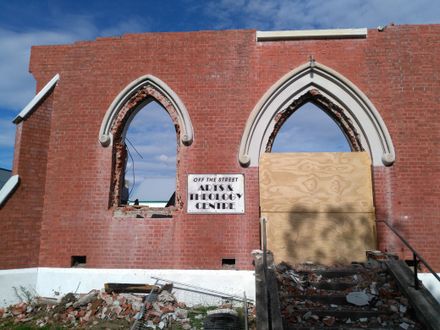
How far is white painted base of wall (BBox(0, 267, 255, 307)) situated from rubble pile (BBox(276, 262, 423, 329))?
1.17 meters

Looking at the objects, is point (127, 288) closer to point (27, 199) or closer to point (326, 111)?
point (27, 199)

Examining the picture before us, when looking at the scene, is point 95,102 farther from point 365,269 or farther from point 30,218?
point 365,269

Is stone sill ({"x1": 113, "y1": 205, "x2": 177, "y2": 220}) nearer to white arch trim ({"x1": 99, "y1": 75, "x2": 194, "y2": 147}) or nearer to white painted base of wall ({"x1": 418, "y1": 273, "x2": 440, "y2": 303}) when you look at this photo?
white arch trim ({"x1": 99, "y1": 75, "x2": 194, "y2": 147})

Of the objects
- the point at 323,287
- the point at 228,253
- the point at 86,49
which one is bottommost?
the point at 323,287

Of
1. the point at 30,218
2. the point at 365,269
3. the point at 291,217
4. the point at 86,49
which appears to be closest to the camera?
the point at 365,269

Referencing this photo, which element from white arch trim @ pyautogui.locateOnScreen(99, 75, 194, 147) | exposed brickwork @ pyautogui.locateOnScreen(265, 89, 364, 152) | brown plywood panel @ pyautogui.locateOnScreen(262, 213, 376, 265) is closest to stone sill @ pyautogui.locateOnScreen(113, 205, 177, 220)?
white arch trim @ pyautogui.locateOnScreen(99, 75, 194, 147)

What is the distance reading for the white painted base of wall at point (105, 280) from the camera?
688cm

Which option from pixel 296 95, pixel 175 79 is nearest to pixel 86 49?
Result: pixel 175 79

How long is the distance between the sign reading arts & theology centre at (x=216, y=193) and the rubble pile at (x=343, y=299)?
168 cm

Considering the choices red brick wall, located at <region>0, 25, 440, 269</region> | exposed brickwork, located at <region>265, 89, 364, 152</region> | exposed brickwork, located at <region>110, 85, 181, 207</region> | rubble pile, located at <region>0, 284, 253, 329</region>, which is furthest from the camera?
exposed brickwork, located at <region>110, 85, 181, 207</region>

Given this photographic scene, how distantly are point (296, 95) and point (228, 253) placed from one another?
3.73 metres

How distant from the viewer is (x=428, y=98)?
A: 7.28m

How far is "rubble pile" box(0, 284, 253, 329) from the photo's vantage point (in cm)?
606

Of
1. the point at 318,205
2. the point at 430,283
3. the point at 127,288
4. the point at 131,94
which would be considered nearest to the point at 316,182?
the point at 318,205
